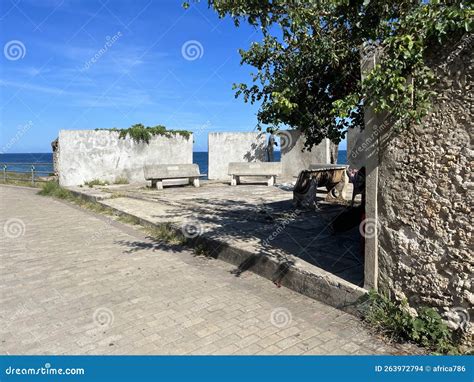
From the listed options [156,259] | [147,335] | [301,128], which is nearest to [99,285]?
[156,259]

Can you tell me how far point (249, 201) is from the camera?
9.51 m

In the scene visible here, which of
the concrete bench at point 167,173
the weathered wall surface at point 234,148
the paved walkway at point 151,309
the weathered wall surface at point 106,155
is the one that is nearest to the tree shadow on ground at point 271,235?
the paved walkway at point 151,309

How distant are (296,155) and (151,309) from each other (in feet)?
39.9

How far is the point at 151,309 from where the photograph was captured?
12.3 ft

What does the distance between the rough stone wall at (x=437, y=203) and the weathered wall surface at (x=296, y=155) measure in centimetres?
1118

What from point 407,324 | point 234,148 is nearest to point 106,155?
point 234,148

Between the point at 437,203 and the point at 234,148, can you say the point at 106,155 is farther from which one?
the point at 437,203

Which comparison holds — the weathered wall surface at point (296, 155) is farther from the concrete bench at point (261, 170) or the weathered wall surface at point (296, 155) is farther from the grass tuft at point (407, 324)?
the grass tuft at point (407, 324)

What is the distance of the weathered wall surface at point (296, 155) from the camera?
1434 cm

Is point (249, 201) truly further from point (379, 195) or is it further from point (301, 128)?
point (379, 195)

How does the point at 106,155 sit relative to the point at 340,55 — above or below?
Result: below

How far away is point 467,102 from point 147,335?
10.2ft

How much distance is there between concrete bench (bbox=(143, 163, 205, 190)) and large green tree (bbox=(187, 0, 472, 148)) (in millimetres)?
8852

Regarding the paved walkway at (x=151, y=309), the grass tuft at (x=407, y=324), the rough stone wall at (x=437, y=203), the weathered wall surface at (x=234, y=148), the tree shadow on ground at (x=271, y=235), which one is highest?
the weathered wall surface at (x=234, y=148)
